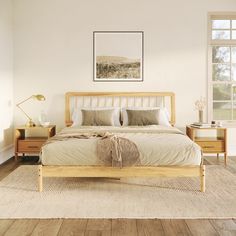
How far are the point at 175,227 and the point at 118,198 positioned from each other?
95cm

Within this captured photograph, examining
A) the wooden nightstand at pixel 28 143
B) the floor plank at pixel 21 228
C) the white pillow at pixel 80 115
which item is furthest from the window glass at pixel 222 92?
the floor plank at pixel 21 228

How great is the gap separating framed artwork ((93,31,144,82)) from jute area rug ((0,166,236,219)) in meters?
2.32

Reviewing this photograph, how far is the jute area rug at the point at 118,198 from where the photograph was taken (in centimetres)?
335

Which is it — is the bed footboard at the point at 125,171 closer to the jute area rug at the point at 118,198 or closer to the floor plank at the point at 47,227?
the jute area rug at the point at 118,198

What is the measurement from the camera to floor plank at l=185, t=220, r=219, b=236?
2.88 meters

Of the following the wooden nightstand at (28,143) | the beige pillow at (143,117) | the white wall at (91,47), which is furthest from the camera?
the white wall at (91,47)

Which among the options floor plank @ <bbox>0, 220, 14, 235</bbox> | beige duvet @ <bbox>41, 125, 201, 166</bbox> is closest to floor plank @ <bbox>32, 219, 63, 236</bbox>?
floor plank @ <bbox>0, 220, 14, 235</bbox>

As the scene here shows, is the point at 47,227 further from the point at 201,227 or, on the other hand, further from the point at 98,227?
the point at 201,227

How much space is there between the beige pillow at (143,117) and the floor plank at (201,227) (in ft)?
8.89

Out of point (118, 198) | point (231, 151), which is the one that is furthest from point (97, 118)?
point (231, 151)

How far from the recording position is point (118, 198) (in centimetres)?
384

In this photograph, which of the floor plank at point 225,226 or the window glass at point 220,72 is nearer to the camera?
the floor plank at point 225,226

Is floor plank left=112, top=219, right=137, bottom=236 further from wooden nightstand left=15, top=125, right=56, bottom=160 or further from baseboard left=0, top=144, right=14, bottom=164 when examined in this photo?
baseboard left=0, top=144, right=14, bottom=164

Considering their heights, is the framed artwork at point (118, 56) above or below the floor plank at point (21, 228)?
above
